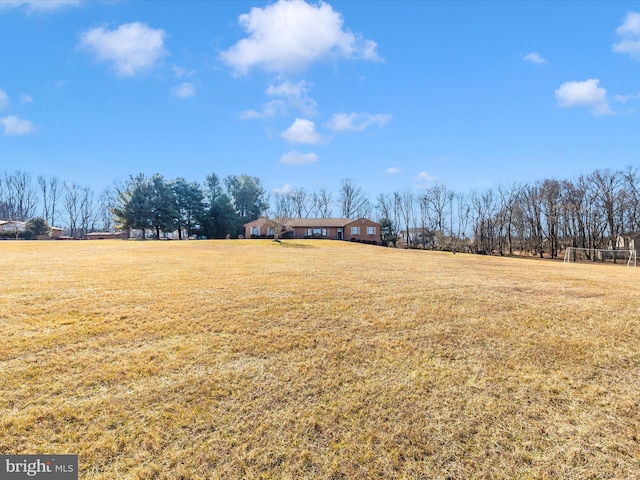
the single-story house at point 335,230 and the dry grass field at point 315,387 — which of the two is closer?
the dry grass field at point 315,387

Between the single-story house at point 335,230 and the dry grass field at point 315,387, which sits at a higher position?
the single-story house at point 335,230

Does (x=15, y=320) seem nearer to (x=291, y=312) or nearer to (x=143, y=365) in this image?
(x=143, y=365)

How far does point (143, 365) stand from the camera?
401 centimetres

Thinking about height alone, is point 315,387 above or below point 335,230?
below

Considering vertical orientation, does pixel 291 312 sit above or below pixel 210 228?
below

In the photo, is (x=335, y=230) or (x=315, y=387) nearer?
(x=315, y=387)

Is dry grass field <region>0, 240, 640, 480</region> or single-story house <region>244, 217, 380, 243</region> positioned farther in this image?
single-story house <region>244, 217, 380, 243</region>

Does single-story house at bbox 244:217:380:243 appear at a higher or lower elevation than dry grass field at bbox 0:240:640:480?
higher

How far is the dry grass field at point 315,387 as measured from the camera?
2703 millimetres

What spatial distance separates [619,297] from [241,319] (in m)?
9.92

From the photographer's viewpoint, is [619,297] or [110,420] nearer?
[110,420]

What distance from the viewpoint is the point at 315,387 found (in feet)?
12.2

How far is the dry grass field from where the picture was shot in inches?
106

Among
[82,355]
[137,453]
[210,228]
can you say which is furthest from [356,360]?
[210,228]
